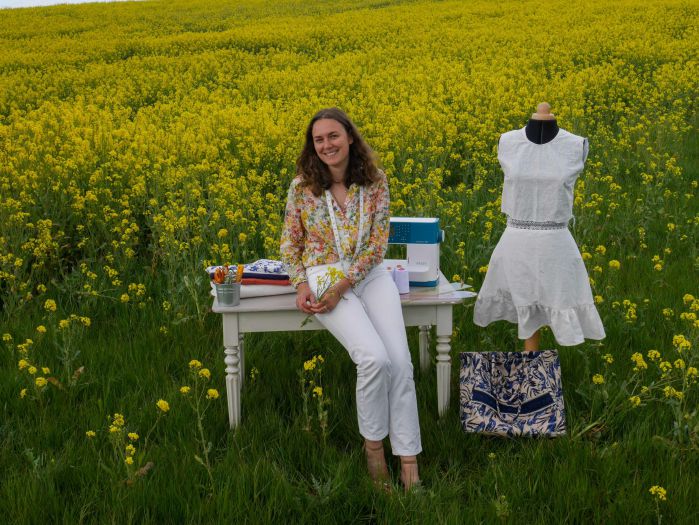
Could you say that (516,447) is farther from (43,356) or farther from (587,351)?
(43,356)

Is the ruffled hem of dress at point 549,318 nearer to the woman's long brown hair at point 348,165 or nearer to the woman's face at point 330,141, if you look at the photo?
the woman's long brown hair at point 348,165

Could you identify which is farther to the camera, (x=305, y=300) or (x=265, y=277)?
(x=265, y=277)

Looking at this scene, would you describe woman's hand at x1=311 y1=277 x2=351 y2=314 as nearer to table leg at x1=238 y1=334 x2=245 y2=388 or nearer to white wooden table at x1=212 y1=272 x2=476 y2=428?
white wooden table at x1=212 y1=272 x2=476 y2=428

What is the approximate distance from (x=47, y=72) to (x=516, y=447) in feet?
44.7

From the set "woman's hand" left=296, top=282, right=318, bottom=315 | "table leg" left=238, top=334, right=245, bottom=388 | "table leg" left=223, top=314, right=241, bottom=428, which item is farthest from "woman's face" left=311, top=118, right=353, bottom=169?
"table leg" left=238, top=334, right=245, bottom=388

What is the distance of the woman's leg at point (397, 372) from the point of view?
10.2 feet

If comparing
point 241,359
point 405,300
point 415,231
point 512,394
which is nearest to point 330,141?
point 415,231

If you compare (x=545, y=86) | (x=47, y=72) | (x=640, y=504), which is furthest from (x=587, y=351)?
(x=47, y=72)

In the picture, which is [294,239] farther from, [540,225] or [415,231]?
[540,225]

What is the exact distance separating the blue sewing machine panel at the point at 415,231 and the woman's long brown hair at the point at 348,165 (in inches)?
12.5

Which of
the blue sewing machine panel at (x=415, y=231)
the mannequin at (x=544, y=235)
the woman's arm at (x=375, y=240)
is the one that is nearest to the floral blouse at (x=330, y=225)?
the woman's arm at (x=375, y=240)

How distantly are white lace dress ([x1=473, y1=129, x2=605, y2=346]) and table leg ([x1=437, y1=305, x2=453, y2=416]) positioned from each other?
12.9 inches

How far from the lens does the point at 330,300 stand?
3346 millimetres

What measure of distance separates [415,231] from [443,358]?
636 millimetres
